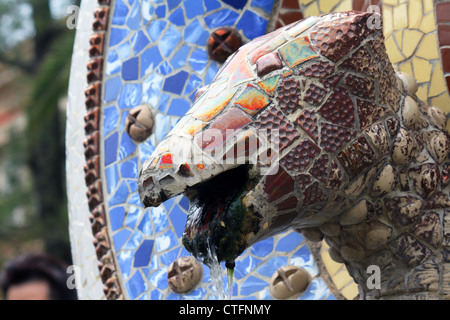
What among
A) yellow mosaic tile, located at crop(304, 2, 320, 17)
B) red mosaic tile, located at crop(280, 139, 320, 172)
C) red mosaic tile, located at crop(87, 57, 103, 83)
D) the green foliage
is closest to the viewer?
red mosaic tile, located at crop(280, 139, 320, 172)

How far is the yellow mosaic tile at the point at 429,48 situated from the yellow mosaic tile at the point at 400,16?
3.3 inches

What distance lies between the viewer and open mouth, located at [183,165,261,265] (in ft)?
6.51

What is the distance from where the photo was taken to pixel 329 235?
2275 mm

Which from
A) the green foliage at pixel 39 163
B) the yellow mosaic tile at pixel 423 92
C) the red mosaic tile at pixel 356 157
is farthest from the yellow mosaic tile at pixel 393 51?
the green foliage at pixel 39 163

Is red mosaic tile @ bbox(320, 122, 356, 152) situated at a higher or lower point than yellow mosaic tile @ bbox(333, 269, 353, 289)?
higher

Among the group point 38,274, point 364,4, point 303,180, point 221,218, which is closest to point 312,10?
point 364,4

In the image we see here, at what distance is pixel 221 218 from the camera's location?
1.99 metres

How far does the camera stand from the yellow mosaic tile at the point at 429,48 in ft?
8.26

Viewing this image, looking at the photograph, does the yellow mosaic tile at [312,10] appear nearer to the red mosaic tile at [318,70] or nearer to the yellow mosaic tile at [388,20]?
the yellow mosaic tile at [388,20]

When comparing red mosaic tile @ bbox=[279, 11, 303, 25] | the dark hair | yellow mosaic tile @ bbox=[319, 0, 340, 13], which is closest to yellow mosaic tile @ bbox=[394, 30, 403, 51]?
yellow mosaic tile @ bbox=[319, 0, 340, 13]

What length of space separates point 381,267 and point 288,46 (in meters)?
0.60

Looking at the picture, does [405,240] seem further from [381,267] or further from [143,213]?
[143,213]

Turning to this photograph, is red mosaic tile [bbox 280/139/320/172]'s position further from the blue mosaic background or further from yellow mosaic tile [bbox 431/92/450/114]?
the blue mosaic background

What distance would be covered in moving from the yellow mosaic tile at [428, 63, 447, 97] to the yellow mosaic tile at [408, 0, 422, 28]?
0.47ft
